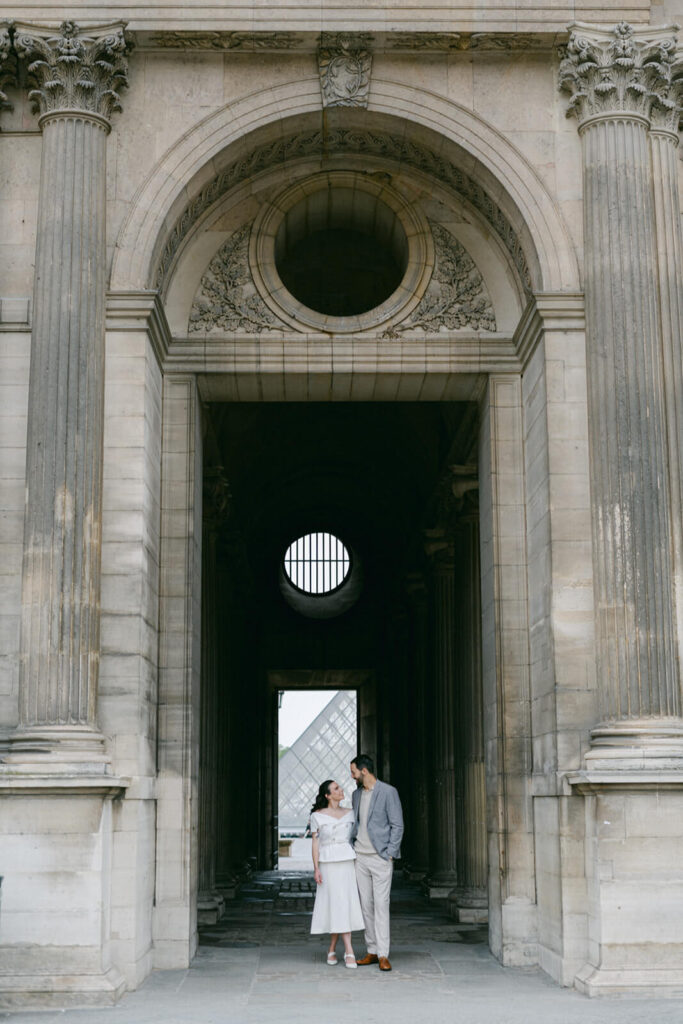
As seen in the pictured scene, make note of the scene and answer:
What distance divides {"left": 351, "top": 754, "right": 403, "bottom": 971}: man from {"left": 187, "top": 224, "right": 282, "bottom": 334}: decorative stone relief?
574cm

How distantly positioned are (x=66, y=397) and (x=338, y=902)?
252 inches

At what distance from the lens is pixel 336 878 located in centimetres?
1552

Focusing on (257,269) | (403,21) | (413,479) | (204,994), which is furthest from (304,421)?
(204,994)

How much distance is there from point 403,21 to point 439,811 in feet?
49.2

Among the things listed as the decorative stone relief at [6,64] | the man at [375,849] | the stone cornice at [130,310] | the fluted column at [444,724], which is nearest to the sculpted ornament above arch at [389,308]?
the stone cornice at [130,310]

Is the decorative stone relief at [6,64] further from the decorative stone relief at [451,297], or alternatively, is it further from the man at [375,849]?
the man at [375,849]

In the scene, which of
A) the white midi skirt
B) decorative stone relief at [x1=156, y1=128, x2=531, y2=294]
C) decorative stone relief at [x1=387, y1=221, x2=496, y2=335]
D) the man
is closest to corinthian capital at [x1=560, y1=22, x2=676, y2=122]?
decorative stone relief at [x1=156, y1=128, x2=531, y2=294]

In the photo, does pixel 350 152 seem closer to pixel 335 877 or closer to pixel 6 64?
pixel 6 64

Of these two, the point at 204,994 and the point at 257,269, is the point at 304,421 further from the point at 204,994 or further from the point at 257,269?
the point at 204,994

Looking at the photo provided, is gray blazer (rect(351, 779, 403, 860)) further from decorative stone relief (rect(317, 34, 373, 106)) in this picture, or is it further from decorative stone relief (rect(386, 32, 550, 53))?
decorative stone relief (rect(386, 32, 550, 53))

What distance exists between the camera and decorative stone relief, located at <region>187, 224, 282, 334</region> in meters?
17.5

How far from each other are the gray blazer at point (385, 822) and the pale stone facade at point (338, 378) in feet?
4.85

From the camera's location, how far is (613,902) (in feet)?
44.4

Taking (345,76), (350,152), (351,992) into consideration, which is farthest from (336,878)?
(345,76)
